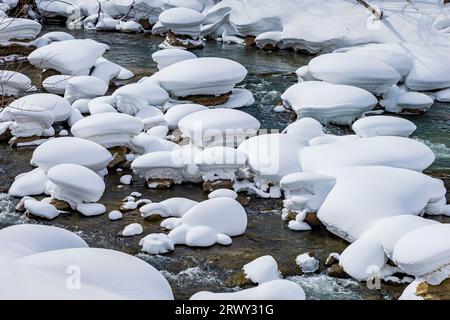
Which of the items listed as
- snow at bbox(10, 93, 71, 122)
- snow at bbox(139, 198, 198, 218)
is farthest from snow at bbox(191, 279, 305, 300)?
snow at bbox(10, 93, 71, 122)

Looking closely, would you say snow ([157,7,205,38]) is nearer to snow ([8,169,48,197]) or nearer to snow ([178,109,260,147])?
snow ([178,109,260,147])

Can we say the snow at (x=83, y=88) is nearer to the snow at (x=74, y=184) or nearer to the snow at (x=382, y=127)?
the snow at (x=74, y=184)

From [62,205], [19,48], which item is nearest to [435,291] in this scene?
[62,205]

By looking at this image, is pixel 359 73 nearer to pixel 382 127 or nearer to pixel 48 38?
pixel 382 127

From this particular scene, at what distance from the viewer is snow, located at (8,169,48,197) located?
672 centimetres

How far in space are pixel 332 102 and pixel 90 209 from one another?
3694 millimetres

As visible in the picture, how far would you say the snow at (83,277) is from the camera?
3893mm

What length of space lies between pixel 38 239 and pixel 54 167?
6.21 feet

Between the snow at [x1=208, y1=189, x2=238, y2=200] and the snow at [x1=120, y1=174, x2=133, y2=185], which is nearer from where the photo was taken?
the snow at [x1=208, y1=189, x2=238, y2=200]

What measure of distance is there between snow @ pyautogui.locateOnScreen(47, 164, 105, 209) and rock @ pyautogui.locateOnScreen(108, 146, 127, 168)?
3.07 ft

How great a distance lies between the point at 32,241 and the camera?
468 cm

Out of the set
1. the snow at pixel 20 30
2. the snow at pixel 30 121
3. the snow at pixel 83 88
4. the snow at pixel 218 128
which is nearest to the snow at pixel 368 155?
the snow at pixel 218 128

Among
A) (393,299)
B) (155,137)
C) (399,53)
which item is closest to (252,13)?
(399,53)

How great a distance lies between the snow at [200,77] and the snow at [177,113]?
0.79 metres
